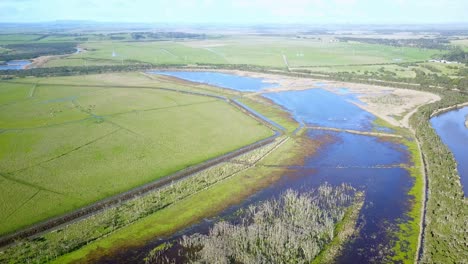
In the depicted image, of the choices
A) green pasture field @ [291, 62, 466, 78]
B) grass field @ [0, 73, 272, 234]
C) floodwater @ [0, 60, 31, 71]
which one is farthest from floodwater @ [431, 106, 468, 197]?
floodwater @ [0, 60, 31, 71]

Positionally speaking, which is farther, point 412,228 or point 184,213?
point 184,213

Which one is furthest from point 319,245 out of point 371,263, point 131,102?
point 131,102

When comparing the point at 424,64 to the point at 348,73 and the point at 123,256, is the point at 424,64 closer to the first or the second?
the point at 348,73

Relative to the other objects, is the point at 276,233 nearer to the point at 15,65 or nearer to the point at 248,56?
the point at 248,56

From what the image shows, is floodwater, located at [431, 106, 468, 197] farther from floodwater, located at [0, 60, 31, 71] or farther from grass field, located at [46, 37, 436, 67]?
floodwater, located at [0, 60, 31, 71]

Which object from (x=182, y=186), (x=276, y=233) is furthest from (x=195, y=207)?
(x=276, y=233)

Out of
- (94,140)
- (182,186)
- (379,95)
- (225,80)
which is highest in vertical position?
(379,95)
